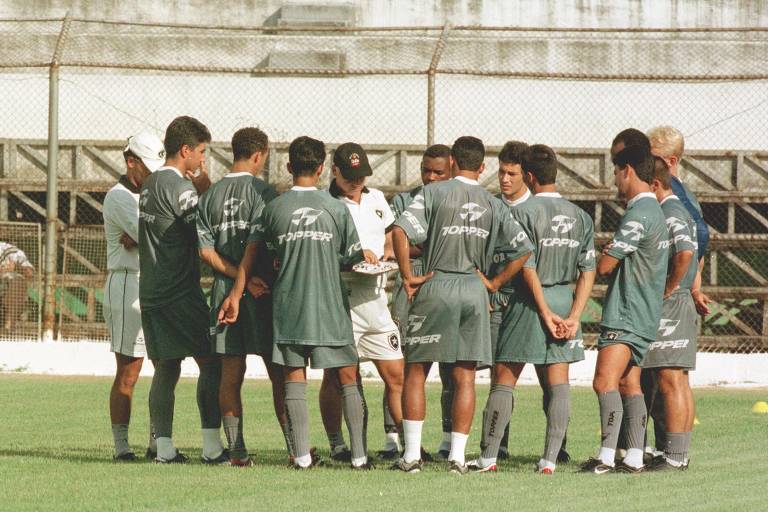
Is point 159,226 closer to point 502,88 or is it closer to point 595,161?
point 595,161

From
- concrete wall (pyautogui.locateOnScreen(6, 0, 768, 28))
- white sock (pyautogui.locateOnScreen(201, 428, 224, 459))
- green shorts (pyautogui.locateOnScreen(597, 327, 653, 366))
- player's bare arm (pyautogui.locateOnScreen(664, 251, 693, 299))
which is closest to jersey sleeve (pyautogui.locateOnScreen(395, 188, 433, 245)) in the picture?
green shorts (pyautogui.locateOnScreen(597, 327, 653, 366))

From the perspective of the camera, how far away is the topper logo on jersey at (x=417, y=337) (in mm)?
8039

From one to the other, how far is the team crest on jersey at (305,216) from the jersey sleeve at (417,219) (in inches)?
20.0

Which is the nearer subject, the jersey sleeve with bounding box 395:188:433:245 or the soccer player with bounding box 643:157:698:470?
the jersey sleeve with bounding box 395:188:433:245

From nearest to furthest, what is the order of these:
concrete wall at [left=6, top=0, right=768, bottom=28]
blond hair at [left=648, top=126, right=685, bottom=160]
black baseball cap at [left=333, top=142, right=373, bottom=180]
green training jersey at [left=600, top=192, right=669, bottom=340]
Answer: green training jersey at [left=600, top=192, right=669, bottom=340] < black baseball cap at [left=333, top=142, right=373, bottom=180] < blond hair at [left=648, top=126, right=685, bottom=160] < concrete wall at [left=6, top=0, right=768, bottom=28]

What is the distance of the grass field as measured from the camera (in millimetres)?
6801

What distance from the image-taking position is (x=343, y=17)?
25.6m

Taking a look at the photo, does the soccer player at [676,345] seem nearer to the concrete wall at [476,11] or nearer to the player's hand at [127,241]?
the player's hand at [127,241]

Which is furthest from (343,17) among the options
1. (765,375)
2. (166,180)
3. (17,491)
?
(17,491)

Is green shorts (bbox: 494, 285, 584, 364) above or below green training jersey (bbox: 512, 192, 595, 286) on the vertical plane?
below

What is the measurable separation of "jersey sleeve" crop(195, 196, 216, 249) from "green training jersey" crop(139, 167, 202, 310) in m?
0.13

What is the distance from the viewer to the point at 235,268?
27.3 feet

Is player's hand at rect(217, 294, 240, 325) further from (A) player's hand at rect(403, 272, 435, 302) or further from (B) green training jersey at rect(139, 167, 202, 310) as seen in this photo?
(A) player's hand at rect(403, 272, 435, 302)

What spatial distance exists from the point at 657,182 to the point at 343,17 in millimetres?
17617
